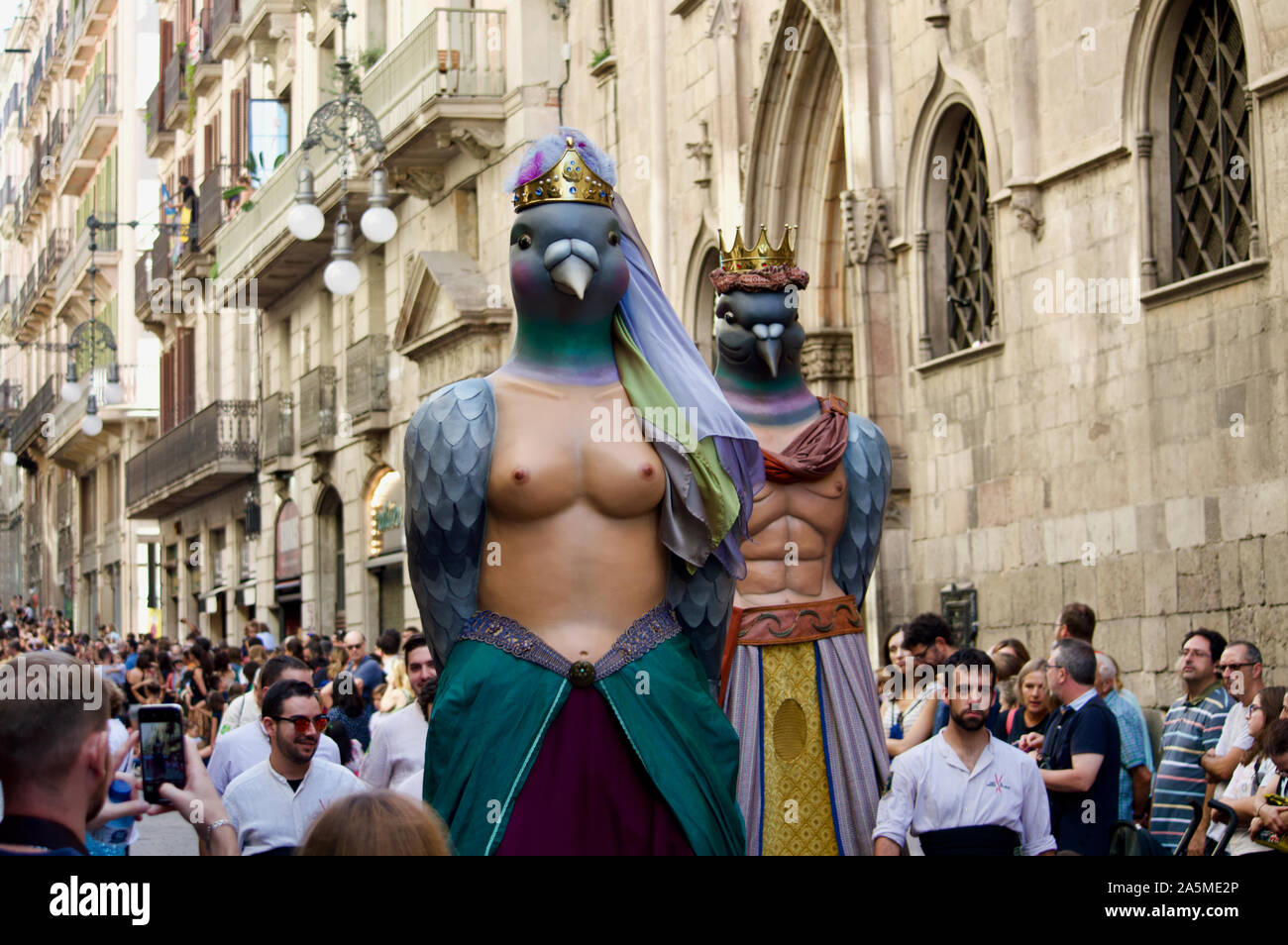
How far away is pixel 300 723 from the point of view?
23.6ft

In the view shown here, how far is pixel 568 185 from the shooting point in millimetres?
5707

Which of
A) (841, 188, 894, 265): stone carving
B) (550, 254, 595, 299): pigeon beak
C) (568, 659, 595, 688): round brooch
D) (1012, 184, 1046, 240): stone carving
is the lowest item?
(568, 659, 595, 688): round brooch

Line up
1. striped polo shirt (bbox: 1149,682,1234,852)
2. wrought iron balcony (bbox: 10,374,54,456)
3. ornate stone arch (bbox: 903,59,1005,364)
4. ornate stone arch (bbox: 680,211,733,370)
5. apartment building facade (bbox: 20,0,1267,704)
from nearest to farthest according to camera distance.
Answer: striped polo shirt (bbox: 1149,682,1234,852) → apartment building facade (bbox: 20,0,1267,704) → ornate stone arch (bbox: 903,59,1005,364) → ornate stone arch (bbox: 680,211,733,370) → wrought iron balcony (bbox: 10,374,54,456)

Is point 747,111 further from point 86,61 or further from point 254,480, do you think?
point 86,61

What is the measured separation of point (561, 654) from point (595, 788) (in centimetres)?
35

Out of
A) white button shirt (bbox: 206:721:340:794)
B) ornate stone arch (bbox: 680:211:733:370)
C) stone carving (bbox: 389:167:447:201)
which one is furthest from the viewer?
stone carving (bbox: 389:167:447:201)

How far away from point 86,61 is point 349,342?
2764 cm

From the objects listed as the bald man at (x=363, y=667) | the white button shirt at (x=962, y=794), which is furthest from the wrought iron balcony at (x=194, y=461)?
the white button shirt at (x=962, y=794)

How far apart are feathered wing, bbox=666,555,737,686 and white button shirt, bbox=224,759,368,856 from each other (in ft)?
5.95

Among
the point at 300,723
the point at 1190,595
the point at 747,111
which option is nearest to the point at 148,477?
the point at 747,111

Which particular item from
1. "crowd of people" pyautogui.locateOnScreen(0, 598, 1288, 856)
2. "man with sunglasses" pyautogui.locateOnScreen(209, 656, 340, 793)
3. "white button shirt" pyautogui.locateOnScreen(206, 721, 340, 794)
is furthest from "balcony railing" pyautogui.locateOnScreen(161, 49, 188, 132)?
"white button shirt" pyautogui.locateOnScreen(206, 721, 340, 794)

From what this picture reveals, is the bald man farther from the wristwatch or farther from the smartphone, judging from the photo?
the smartphone

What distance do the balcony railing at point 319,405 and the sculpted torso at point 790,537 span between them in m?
24.0

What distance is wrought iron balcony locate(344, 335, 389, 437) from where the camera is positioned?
2820 cm
